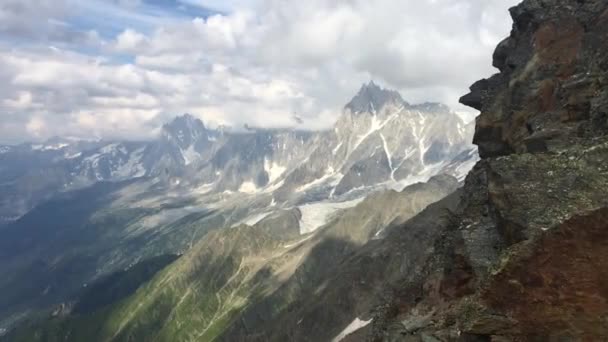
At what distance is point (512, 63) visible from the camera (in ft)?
203

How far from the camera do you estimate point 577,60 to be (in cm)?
4975

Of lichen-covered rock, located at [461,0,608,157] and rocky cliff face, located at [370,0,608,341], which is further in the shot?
lichen-covered rock, located at [461,0,608,157]

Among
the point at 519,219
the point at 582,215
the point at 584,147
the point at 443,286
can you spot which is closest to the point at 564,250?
the point at 582,215

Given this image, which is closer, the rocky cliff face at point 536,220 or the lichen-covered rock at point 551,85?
the rocky cliff face at point 536,220

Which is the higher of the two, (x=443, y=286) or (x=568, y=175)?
(x=568, y=175)

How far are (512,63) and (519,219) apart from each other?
36175mm

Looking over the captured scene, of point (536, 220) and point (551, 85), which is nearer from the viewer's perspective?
point (536, 220)

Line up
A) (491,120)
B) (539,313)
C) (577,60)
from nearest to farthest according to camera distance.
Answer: (539,313) < (577,60) < (491,120)

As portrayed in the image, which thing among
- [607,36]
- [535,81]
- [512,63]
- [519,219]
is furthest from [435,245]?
[512,63]

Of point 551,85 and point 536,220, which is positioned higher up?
point 551,85

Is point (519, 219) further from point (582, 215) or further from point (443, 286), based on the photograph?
point (443, 286)

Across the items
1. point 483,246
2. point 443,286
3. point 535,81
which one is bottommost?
point 443,286

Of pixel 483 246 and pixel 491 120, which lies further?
pixel 491 120

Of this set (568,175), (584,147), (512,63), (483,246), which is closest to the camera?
(568,175)
